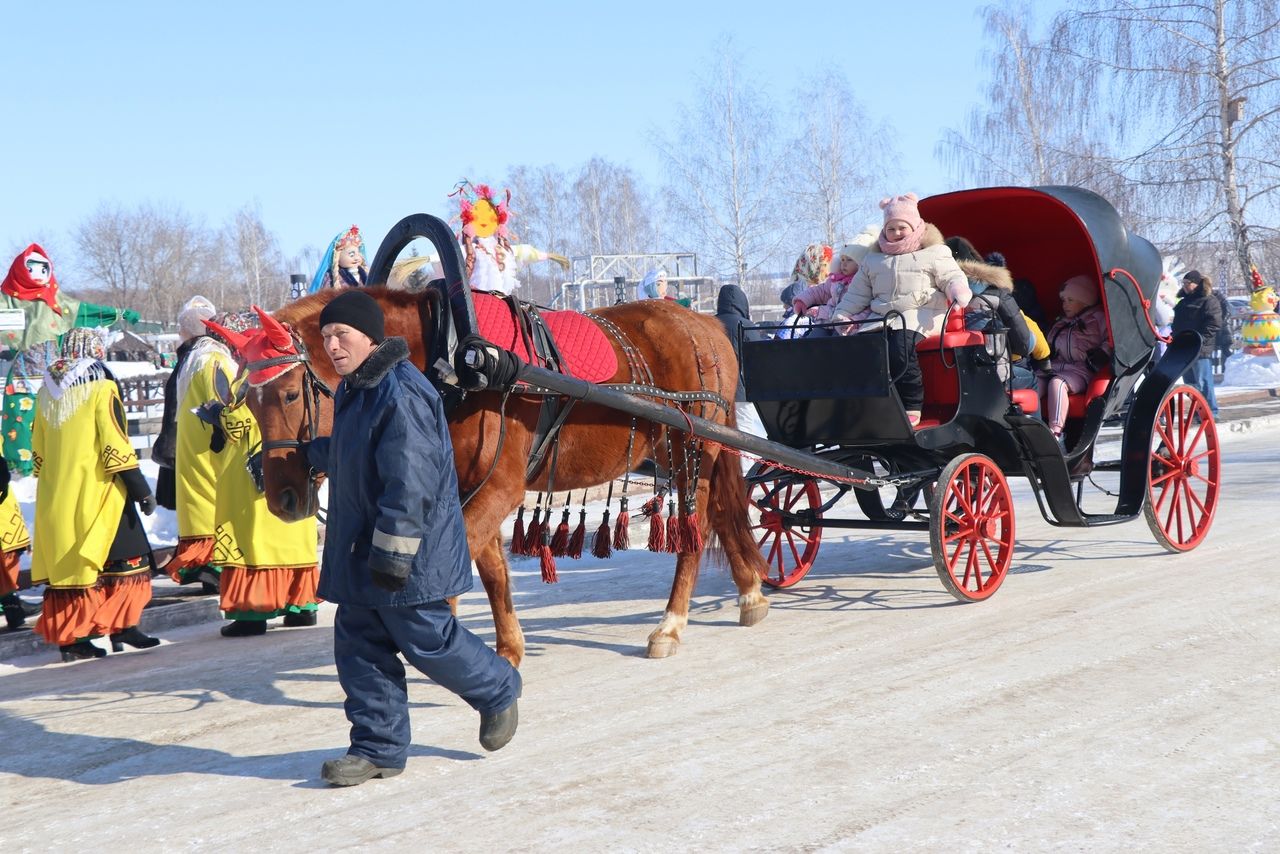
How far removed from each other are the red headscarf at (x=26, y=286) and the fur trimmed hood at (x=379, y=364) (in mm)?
3475

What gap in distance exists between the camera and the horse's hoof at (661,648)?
5.95m

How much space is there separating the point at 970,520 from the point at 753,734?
102 inches

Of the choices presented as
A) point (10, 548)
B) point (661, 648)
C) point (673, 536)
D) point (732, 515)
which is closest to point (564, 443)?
point (673, 536)

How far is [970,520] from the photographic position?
6809 mm

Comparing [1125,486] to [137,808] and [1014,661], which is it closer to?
[1014,661]

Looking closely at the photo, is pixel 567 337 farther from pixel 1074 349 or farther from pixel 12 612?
pixel 12 612

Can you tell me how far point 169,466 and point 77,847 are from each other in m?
4.46

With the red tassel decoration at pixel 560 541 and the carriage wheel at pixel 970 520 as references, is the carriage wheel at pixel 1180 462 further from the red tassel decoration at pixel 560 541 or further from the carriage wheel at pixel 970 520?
the red tassel decoration at pixel 560 541

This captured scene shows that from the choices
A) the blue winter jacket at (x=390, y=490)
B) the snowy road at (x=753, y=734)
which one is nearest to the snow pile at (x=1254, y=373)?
the snowy road at (x=753, y=734)

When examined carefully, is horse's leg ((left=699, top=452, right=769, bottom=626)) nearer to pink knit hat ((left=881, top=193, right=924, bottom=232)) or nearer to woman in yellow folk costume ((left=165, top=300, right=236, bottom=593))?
pink knit hat ((left=881, top=193, right=924, bottom=232))

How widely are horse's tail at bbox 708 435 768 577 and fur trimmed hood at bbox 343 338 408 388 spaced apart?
272cm

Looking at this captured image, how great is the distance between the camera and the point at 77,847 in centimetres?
388

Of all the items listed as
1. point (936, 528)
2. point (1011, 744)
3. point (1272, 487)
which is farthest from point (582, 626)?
point (1272, 487)

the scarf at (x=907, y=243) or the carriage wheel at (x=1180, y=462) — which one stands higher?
the scarf at (x=907, y=243)
